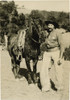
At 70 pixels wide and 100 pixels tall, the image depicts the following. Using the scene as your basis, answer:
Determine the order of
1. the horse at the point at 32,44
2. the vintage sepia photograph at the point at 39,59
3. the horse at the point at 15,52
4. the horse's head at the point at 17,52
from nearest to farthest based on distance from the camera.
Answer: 1. the vintage sepia photograph at the point at 39,59
2. the horse at the point at 32,44
3. the horse's head at the point at 17,52
4. the horse at the point at 15,52

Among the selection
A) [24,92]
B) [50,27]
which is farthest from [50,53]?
[24,92]

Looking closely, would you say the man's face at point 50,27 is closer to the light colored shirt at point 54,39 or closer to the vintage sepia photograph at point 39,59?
the vintage sepia photograph at point 39,59

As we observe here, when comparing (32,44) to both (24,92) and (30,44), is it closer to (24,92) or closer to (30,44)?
(30,44)

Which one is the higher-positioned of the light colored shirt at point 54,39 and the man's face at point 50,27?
the man's face at point 50,27

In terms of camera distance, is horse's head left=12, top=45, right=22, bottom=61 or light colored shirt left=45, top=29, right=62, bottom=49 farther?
horse's head left=12, top=45, right=22, bottom=61

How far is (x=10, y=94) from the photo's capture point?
26.7ft

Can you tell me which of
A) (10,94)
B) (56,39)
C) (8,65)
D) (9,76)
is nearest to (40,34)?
(56,39)

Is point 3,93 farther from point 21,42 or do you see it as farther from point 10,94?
point 21,42

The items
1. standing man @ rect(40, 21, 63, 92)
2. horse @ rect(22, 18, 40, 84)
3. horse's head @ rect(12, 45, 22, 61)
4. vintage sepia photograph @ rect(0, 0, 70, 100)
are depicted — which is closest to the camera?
vintage sepia photograph @ rect(0, 0, 70, 100)

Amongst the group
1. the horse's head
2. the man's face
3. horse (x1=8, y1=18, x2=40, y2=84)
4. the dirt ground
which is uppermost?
the man's face

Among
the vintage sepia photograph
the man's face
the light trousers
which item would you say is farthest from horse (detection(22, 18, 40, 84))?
the light trousers

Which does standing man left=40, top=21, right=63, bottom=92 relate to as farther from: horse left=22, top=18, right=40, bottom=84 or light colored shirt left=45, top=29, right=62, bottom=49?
horse left=22, top=18, right=40, bottom=84

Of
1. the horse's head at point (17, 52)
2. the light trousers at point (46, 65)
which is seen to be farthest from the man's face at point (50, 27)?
the horse's head at point (17, 52)

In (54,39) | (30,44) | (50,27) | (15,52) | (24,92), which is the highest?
(50,27)
